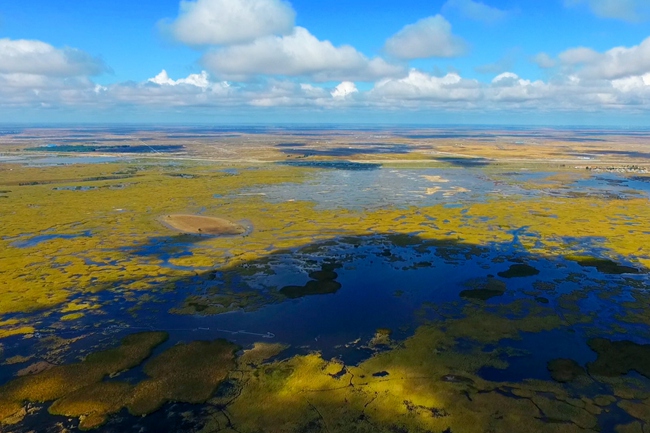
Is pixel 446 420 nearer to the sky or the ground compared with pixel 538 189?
nearer to the ground

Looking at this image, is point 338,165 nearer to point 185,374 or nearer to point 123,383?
point 185,374

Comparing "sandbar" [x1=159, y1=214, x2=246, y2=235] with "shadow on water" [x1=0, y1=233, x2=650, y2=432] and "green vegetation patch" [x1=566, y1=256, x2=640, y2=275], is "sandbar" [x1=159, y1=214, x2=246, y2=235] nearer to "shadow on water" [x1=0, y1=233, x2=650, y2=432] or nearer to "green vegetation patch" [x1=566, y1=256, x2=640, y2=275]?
"shadow on water" [x1=0, y1=233, x2=650, y2=432]

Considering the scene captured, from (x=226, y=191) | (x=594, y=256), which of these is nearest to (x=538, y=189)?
Answer: (x=594, y=256)

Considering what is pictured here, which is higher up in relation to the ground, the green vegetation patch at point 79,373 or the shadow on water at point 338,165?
the shadow on water at point 338,165

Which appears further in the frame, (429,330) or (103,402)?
(429,330)

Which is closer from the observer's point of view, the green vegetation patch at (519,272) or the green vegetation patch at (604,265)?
the green vegetation patch at (519,272)

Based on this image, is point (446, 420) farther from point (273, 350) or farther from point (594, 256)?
point (594, 256)

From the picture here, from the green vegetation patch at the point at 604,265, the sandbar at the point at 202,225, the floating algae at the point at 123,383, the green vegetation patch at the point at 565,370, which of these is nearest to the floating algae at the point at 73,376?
the floating algae at the point at 123,383

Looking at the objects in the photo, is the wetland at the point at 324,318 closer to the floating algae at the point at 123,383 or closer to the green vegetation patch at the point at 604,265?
the floating algae at the point at 123,383
